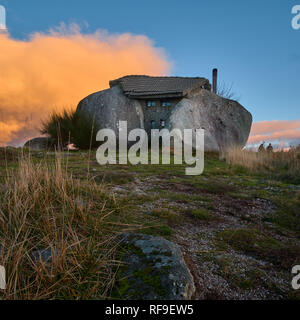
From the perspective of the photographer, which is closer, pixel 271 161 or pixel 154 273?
pixel 154 273

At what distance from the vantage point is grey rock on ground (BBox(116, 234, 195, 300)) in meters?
1.43

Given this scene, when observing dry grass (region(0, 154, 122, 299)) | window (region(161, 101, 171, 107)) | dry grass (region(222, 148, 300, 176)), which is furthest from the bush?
dry grass (region(0, 154, 122, 299))

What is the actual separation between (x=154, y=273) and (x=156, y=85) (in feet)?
47.0

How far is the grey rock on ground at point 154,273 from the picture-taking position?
56.2 inches

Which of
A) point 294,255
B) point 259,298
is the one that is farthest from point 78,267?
point 294,255

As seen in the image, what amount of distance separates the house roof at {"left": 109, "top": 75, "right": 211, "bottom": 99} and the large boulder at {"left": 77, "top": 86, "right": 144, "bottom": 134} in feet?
1.75

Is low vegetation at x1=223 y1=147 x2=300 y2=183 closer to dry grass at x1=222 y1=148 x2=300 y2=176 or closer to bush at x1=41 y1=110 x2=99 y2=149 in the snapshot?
dry grass at x1=222 y1=148 x2=300 y2=176

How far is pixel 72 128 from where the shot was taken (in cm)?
1259

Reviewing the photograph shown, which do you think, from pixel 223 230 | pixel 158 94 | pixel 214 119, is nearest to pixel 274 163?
pixel 214 119

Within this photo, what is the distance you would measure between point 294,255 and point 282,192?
3.10 meters

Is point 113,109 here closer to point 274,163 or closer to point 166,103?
point 166,103
